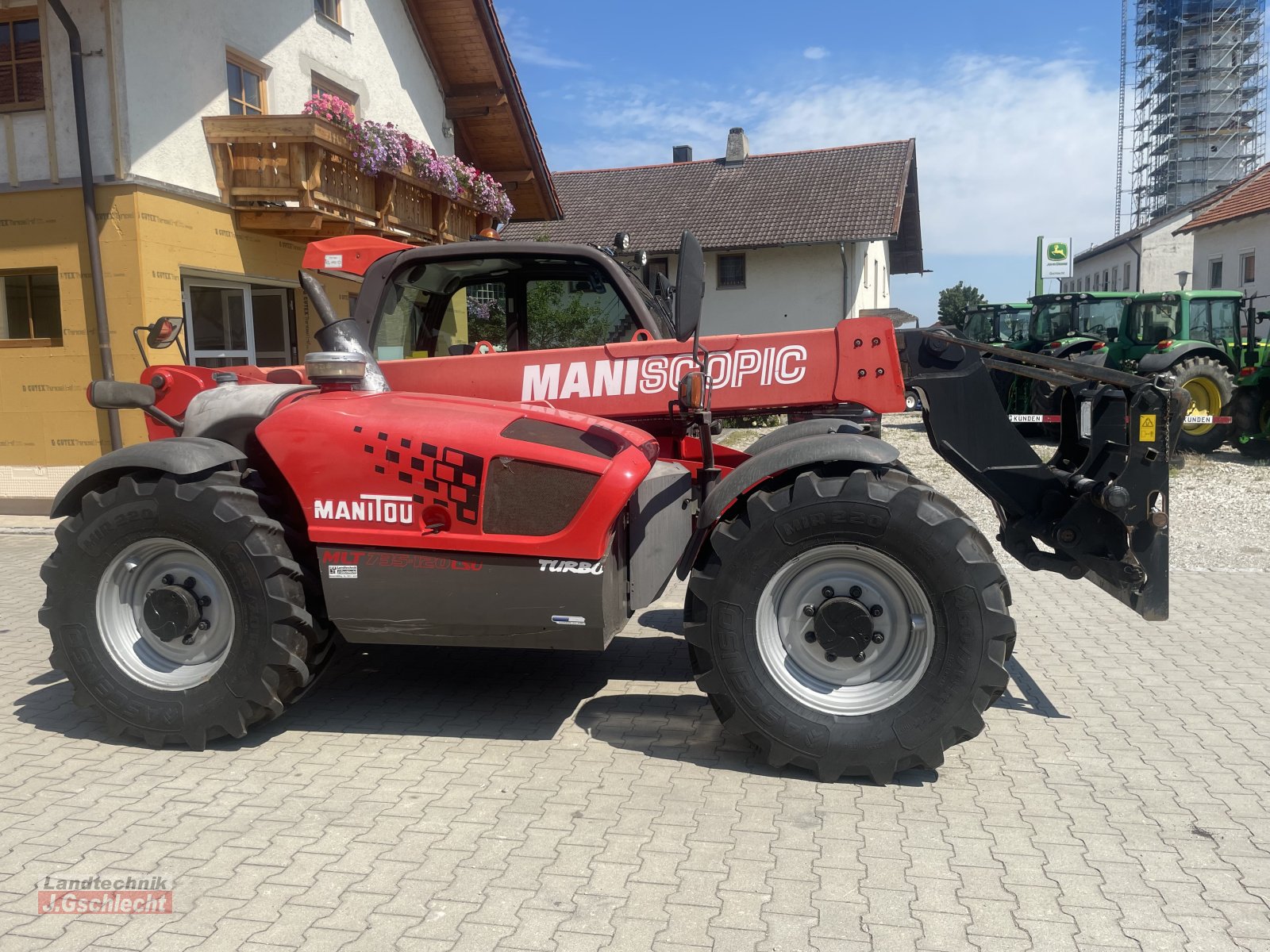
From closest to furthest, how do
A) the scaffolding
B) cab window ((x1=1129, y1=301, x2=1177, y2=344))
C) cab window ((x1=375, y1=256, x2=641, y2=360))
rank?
cab window ((x1=375, y1=256, x2=641, y2=360)) < cab window ((x1=1129, y1=301, x2=1177, y2=344)) < the scaffolding

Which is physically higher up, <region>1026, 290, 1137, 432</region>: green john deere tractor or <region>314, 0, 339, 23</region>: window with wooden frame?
<region>314, 0, 339, 23</region>: window with wooden frame

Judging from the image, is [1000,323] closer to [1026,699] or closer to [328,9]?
[328,9]

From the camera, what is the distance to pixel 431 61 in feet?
51.5

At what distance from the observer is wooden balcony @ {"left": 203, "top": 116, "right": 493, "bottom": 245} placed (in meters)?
10.5

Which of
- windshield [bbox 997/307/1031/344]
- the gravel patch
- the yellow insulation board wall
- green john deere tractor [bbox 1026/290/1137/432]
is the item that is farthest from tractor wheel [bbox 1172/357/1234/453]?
the yellow insulation board wall

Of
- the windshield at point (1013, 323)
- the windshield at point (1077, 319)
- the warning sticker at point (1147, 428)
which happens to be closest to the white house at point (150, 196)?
the warning sticker at point (1147, 428)

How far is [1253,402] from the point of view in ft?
45.6

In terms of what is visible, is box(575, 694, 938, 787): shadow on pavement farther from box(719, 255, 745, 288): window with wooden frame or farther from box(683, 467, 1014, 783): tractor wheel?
box(719, 255, 745, 288): window with wooden frame

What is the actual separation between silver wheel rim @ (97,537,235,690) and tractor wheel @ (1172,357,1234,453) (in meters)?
13.3

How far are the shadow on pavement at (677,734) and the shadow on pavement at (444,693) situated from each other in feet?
0.65

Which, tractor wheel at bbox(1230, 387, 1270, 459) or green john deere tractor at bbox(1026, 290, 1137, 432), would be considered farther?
green john deere tractor at bbox(1026, 290, 1137, 432)

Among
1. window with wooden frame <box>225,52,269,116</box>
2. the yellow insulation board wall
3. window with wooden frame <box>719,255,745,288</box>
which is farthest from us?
window with wooden frame <box>719,255,745,288</box>

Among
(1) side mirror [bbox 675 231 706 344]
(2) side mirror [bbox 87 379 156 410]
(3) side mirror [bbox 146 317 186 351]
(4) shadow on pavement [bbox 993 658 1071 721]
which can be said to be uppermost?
(1) side mirror [bbox 675 231 706 344]

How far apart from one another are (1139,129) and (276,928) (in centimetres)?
9883
